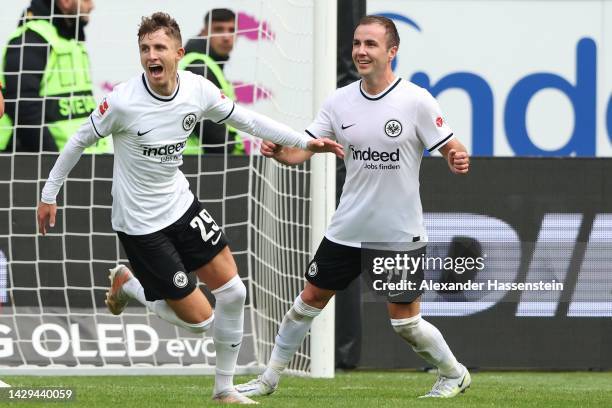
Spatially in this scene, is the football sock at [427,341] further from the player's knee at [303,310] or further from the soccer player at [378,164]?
the player's knee at [303,310]

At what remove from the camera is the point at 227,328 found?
7.57m

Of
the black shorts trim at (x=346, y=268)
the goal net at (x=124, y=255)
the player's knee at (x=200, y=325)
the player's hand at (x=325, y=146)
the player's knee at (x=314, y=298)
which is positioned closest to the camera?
the player's hand at (x=325, y=146)

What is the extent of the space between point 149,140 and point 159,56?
0.45 meters

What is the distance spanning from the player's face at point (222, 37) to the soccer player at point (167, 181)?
293 centimetres

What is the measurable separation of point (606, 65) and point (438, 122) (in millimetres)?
5566

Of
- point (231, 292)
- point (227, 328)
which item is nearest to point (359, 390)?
point (227, 328)

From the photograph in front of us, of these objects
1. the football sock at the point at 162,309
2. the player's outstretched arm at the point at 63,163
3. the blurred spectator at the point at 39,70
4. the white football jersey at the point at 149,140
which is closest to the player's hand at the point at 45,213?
the player's outstretched arm at the point at 63,163

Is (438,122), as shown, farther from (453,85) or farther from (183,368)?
(453,85)

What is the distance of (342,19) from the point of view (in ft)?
34.2

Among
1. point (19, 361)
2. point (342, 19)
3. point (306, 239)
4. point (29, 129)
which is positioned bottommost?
point (19, 361)

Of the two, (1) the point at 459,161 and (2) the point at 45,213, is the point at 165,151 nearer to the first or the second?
(2) the point at 45,213

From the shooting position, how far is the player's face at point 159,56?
7254mm

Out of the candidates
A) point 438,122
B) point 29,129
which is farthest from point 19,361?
point 438,122

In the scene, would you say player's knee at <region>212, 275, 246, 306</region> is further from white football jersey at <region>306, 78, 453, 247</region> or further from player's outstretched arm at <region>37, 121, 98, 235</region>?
player's outstretched arm at <region>37, 121, 98, 235</region>
